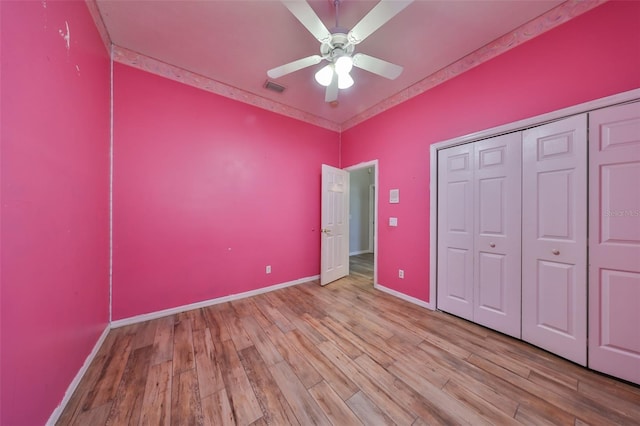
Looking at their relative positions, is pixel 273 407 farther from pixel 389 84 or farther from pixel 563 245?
pixel 389 84

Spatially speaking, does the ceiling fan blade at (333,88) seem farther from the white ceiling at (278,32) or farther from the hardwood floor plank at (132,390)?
the hardwood floor plank at (132,390)

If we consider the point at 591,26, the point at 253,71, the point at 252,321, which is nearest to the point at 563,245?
the point at 591,26

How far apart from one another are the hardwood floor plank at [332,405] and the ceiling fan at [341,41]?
95.2 inches

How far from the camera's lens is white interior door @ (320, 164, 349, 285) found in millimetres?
3420

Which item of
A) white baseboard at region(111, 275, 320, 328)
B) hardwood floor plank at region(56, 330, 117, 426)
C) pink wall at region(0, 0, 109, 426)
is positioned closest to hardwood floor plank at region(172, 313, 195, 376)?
white baseboard at region(111, 275, 320, 328)

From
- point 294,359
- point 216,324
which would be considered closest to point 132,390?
point 216,324

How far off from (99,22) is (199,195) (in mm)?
1723

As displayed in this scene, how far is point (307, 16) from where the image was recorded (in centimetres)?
132

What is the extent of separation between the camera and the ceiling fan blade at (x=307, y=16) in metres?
1.22

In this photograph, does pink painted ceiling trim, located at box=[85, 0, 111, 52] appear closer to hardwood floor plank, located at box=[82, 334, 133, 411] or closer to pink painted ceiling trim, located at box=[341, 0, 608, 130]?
hardwood floor plank, located at box=[82, 334, 133, 411]

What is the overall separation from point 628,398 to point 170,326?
372cm

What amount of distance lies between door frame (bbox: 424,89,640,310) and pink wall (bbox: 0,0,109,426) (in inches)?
126

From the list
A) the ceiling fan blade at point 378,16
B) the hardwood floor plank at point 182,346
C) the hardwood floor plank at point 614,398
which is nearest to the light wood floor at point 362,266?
the hardwood floor plank at point 614,398

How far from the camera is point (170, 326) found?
2188mm
